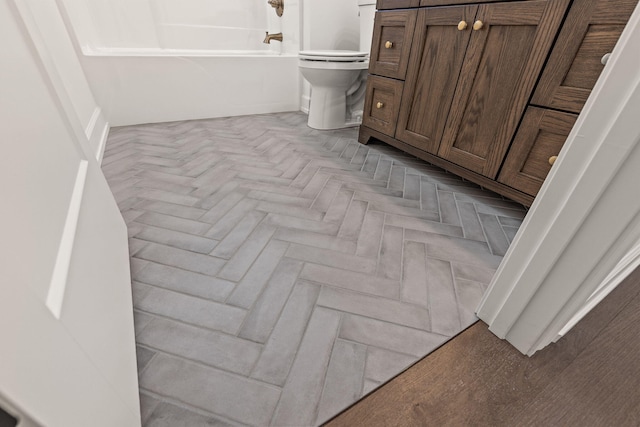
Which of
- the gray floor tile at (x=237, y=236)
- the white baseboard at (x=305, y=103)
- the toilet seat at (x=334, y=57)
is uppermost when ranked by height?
the toilet seat at (x=334, y=57)

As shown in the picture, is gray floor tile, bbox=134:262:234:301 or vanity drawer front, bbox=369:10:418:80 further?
vanity drawer front, bbox=369:10:418:80

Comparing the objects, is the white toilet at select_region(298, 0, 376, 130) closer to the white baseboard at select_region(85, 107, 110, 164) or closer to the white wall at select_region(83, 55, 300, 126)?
the white wall at select_region(83, 55, 300, 126)

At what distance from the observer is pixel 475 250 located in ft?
3.63

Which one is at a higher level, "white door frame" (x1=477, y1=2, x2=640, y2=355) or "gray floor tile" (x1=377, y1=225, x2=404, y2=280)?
"white door frame" (x1=477, y1=2, x2=640, y2=355)

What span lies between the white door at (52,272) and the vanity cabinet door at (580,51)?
1.46m

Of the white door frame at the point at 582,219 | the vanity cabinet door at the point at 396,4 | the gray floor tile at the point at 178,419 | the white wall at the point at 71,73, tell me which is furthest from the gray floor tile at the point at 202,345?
the vanity cabinet door at the point at 396,4

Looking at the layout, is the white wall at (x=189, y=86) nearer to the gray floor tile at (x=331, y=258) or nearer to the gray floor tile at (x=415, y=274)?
the gray floor tile at (x=331, y=258)

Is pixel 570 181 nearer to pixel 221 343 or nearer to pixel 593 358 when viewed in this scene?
pixel 593 358

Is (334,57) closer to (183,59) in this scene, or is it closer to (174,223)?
(183,59)

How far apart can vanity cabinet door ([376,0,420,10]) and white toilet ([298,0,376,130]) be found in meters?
0.35

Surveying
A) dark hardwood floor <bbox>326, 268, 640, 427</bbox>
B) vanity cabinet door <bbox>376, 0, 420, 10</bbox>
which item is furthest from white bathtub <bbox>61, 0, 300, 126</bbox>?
dark hardwood floor <bbox>326, 268, 640, 427</bbox>

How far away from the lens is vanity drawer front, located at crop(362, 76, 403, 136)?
1.71 metres

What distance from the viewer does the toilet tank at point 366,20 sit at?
2146 millimetres

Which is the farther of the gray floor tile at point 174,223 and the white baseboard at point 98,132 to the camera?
the white baseboard at point 98,132
